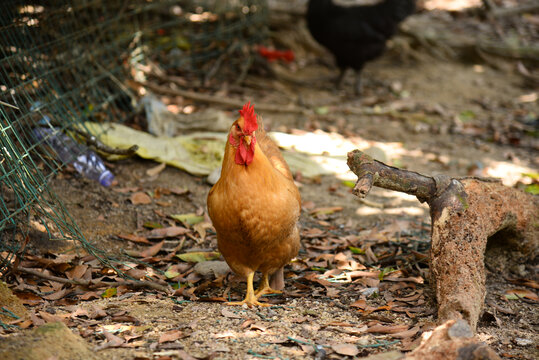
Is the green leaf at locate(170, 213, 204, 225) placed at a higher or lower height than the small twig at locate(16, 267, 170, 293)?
lower

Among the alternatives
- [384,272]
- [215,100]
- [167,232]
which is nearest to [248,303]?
[384,272]

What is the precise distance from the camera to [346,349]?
261cm

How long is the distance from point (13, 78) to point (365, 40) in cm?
504

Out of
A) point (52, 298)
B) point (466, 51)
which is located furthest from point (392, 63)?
point (52, 298)

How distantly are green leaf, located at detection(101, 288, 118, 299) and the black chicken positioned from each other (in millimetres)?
5589

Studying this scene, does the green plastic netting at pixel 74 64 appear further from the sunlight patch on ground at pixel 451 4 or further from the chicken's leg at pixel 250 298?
the sunlight patch on ground at pixel 451 4

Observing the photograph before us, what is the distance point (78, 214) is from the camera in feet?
13.5

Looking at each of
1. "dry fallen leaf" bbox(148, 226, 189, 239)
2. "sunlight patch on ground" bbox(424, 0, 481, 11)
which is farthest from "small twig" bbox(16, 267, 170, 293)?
"sunlight patch on ground" bbox(424, 0, 481, 11)

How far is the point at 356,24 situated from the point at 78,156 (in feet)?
15.4

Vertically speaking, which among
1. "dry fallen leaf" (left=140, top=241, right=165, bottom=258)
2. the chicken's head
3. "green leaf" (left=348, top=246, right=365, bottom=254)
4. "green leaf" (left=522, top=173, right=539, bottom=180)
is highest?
the chicken's head

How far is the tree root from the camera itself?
2850 mm

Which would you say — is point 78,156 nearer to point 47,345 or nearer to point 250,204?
point 250,204

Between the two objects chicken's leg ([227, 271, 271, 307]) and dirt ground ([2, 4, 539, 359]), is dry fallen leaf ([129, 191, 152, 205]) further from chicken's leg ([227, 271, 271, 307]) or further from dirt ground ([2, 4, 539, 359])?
chicken's leg ([227, 271, 271, 307])

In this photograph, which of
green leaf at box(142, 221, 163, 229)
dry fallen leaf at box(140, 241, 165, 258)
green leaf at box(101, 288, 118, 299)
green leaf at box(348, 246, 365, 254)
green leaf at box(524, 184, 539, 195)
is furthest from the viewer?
green leaf at box(524, 184, 539, 195)
